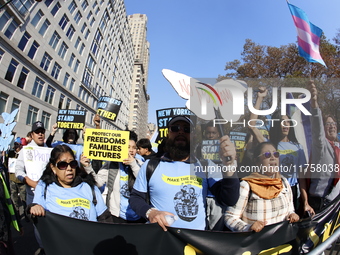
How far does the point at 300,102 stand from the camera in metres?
2.01

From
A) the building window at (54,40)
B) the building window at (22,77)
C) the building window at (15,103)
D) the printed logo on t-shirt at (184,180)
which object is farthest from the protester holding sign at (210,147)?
the building window at (54,40)

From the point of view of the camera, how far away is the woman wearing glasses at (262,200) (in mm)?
1962

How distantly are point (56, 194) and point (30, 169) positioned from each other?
6.36 ft

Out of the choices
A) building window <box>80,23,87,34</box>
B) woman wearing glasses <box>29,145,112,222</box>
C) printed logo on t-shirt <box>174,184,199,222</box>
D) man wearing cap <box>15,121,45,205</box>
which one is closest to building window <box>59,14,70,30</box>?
building window <box>80,23,87,34</box>

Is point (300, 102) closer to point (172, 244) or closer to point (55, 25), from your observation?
point (172, 244)

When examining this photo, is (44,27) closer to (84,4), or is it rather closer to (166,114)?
(84,4)

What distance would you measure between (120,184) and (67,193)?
30.7 inches

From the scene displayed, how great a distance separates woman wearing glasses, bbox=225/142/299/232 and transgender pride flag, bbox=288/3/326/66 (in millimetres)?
2469

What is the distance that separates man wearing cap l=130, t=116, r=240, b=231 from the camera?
1880 mm

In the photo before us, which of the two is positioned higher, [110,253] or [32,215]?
[32,215]

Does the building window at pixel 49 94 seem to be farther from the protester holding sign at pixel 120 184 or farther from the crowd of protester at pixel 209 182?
the crowd of protester at pixel 209 182

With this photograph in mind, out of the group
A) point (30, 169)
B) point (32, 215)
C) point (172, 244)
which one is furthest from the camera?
point (30, 169)

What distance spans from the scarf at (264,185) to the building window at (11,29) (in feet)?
76.0

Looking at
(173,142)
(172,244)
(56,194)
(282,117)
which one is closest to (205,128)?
(173,142)
